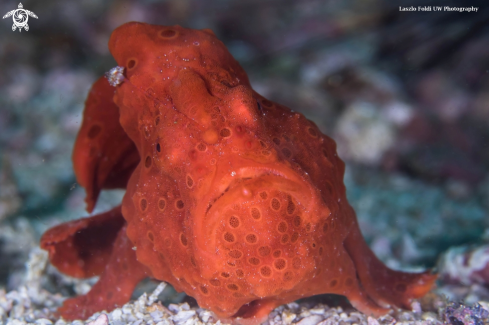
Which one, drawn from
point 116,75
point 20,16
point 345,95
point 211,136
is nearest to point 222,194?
point 211,136

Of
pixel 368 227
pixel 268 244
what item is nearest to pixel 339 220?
pixel 268 244

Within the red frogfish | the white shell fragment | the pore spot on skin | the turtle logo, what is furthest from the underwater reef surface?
the pore spot on skin

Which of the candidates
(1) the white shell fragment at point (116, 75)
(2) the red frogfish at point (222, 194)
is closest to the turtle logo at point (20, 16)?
(2) the red frogfish at point (222, 194)

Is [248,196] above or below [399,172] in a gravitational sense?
below

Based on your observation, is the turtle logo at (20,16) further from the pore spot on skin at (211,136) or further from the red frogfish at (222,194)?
the pore spot on skin at (211,136)

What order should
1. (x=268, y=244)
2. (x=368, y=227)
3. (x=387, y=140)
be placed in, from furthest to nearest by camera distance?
(x=387, y=140) → (x=368, y=227) → (x=268, y=244)

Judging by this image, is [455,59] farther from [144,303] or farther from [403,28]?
[144,303]

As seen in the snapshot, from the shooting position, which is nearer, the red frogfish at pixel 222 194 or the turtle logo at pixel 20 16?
the red frogfish at pixel 222 194
